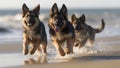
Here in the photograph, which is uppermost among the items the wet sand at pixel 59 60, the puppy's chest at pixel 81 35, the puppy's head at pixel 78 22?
the puppy's head at pixel 78 22

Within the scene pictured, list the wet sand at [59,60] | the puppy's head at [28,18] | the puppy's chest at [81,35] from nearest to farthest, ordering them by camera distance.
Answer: the wet sand at [59,60] < the puppy's head at [28,18] < the puppy's chest at [81,35]

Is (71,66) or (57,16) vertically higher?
(57,16)

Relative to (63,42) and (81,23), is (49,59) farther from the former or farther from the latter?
(81,23)

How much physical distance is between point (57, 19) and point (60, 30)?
0.25 meters

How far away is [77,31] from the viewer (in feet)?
39.8

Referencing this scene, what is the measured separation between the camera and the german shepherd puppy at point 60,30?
10.2 meters

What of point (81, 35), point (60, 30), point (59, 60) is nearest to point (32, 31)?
point (60, 30)

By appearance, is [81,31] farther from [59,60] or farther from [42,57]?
[59,60]

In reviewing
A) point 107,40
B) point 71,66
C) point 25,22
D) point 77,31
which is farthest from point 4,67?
point 107,40

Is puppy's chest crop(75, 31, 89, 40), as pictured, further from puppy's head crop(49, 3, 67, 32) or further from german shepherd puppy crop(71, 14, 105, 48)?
puppy's head crop(49, 3, 67, 32)

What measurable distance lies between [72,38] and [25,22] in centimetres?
110

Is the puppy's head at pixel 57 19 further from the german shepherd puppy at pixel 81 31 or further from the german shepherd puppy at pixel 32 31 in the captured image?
the german shepherd puppy at pixel 81 31

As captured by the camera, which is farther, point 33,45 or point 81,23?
point 81,23

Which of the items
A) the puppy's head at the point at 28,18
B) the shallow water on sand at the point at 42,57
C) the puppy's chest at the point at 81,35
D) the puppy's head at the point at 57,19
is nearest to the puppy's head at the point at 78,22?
the puppy's chest at the point at 81,35
